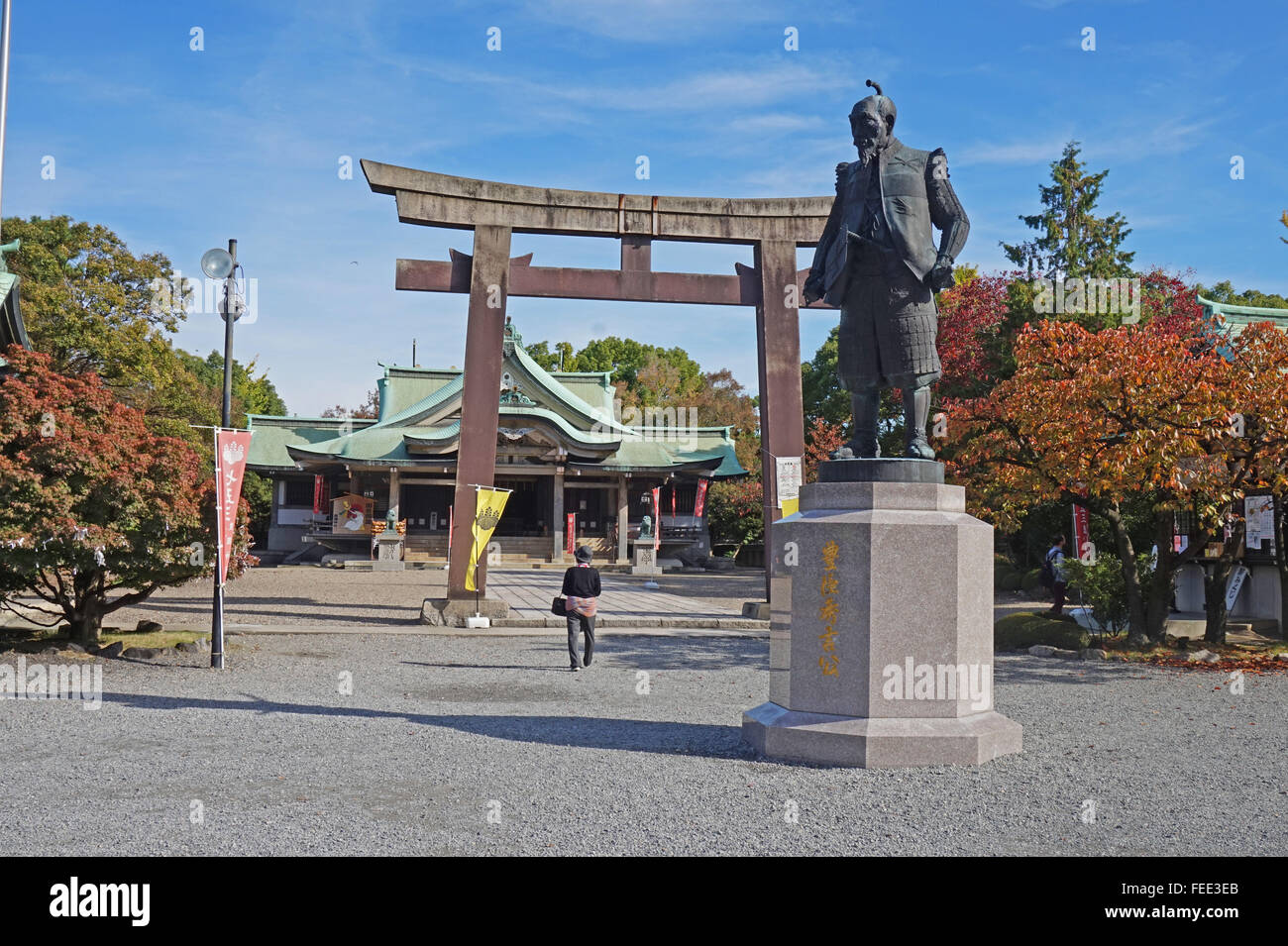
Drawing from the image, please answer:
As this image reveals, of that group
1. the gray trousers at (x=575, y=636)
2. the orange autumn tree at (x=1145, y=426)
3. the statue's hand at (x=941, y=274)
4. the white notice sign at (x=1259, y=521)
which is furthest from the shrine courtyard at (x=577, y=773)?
the white notice sign at (x=1259, y=521)

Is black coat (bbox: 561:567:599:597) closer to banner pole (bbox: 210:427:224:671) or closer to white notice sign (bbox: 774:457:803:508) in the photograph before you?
banner pole (bbox: 210:427:224:671)

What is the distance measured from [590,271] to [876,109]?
8.92 metres

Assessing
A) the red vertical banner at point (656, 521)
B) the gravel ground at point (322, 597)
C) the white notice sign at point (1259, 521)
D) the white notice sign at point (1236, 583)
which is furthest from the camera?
the red vertical banner at point (656, 521)

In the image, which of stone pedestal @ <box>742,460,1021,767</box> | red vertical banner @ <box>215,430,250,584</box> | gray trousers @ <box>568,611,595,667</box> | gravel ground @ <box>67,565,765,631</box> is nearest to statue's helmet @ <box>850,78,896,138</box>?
stone pedestal @ <box>742,460,1021,767</box>

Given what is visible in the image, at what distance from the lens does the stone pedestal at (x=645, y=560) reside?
30842mm

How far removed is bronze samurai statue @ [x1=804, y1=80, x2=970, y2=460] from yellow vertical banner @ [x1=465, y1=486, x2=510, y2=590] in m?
8.35

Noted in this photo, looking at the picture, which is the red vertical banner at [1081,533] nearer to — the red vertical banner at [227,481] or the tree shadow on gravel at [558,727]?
the tree shadow on gravel at [558,727]

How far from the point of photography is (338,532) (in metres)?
32.6

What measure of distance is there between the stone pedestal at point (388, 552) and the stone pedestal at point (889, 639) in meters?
26.3

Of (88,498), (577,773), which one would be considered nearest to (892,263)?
(577,773)

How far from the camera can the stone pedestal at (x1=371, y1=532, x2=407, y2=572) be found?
1211 inches

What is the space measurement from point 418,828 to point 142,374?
21595mm

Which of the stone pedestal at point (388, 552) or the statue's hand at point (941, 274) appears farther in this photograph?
the stone pedestal at point (388, 552)

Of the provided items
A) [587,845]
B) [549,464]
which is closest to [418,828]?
[587,845]
